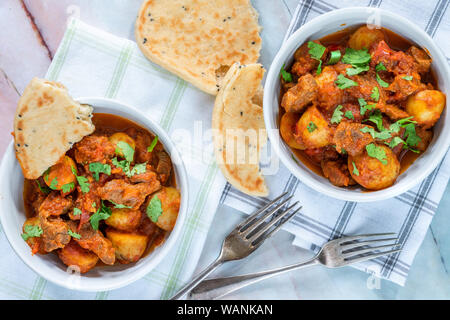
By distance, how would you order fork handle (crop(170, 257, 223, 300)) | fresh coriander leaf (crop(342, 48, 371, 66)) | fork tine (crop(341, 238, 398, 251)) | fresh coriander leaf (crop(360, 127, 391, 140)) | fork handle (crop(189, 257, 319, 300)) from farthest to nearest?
fork handle (crop(189, 257, 319, 300)), fork handle (crop(170, 257, 223, 300)), fork tine (crop(341, 238, 398, 251)), fresh coriander leaf (crop(342, 48, 371, 66)), fresh coriander leaf (crop(360, 127, 391, 140))

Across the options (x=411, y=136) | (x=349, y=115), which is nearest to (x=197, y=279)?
(x=349, y=115)

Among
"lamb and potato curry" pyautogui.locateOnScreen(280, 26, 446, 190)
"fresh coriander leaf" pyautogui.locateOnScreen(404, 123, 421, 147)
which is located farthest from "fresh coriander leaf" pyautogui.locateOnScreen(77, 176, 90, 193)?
"fresh coriander leaf" pyautogui.locateOnScreen(404, 123, 421, 147)

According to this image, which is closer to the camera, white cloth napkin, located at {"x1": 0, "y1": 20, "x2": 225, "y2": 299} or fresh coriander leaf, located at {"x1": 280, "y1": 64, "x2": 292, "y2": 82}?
fresh coriander leaf, located at {"x1": 280, "y1": 64, "x2": 292, "y2": 82}

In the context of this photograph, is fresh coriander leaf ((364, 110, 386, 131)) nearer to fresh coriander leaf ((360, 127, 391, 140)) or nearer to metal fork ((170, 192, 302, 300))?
fresh coriander leaf ((360, 127, 391, 140))

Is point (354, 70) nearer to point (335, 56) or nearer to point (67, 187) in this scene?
point (335, 56)

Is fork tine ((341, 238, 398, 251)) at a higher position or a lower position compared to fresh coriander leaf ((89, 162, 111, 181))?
lower

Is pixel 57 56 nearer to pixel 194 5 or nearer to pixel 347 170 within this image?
pixel 194 5
